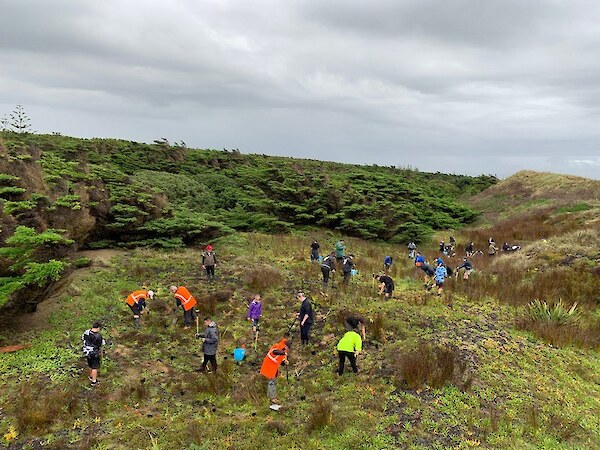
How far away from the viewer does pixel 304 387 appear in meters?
9.55

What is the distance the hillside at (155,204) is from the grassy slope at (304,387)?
249cm

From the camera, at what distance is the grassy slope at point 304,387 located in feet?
25.2

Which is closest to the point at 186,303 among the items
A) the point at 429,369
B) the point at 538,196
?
the point at 429,369

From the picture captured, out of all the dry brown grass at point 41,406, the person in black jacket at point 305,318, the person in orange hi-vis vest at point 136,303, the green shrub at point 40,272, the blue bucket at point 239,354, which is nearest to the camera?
the dry brown grass at point 41,406

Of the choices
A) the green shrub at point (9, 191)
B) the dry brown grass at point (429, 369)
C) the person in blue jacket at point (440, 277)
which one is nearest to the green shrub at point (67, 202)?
the green shrub at point (9, 191)

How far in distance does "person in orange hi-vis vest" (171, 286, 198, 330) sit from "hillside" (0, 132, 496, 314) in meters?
3.27

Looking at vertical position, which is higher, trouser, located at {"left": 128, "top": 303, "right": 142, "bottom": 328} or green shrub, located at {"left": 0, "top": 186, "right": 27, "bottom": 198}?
green shrub, located at {"left": 0, "top": 186, "right": 27, "bottom": 198}

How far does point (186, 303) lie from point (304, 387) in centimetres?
497

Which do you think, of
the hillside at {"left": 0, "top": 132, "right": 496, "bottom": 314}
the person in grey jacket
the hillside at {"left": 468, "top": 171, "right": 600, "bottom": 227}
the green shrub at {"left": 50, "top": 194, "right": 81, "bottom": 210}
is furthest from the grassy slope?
the hillside at {"left": 468, "top": 171, "right": 600, "bottom": 227}

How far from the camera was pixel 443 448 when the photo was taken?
716 centimetres

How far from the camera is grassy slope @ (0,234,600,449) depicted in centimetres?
768

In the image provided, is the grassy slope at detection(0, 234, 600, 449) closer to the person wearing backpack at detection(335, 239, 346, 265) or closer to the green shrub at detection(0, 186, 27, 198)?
the green shrub at detection(0, 186, 27, 198)

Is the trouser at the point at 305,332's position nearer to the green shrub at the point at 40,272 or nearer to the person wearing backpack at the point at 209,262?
the person wearing backpack at the point at 209,262

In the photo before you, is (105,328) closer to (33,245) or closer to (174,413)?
(33,245)
